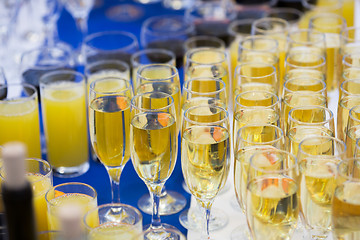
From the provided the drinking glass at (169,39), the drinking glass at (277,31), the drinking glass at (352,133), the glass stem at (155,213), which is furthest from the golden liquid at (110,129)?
the drinking glass at (169,39)

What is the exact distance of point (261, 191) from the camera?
37.4 inches

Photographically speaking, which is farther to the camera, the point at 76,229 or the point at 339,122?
the point at 339,122

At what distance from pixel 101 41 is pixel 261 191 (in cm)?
107

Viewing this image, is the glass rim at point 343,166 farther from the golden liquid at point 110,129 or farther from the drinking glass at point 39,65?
the drinking glass at point 39,65

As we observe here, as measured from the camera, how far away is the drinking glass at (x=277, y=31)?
175 centimetres

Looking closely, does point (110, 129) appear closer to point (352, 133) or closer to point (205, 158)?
point (205, 158)

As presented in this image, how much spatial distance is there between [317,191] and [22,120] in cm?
79

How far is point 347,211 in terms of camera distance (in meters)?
0.90

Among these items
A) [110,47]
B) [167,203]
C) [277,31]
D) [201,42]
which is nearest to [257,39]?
[277,31]

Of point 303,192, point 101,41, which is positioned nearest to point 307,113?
point 303,192

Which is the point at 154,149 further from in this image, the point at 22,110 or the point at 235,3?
the point at 235,3

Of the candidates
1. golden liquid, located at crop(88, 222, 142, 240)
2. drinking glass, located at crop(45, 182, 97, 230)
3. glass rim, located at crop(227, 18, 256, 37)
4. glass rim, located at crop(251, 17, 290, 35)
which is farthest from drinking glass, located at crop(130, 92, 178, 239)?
glass rim, located at crop(227, 18, 256, 37)

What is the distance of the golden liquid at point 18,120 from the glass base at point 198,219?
17.5 inches

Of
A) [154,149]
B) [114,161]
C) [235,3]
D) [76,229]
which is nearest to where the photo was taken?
[76,229]
